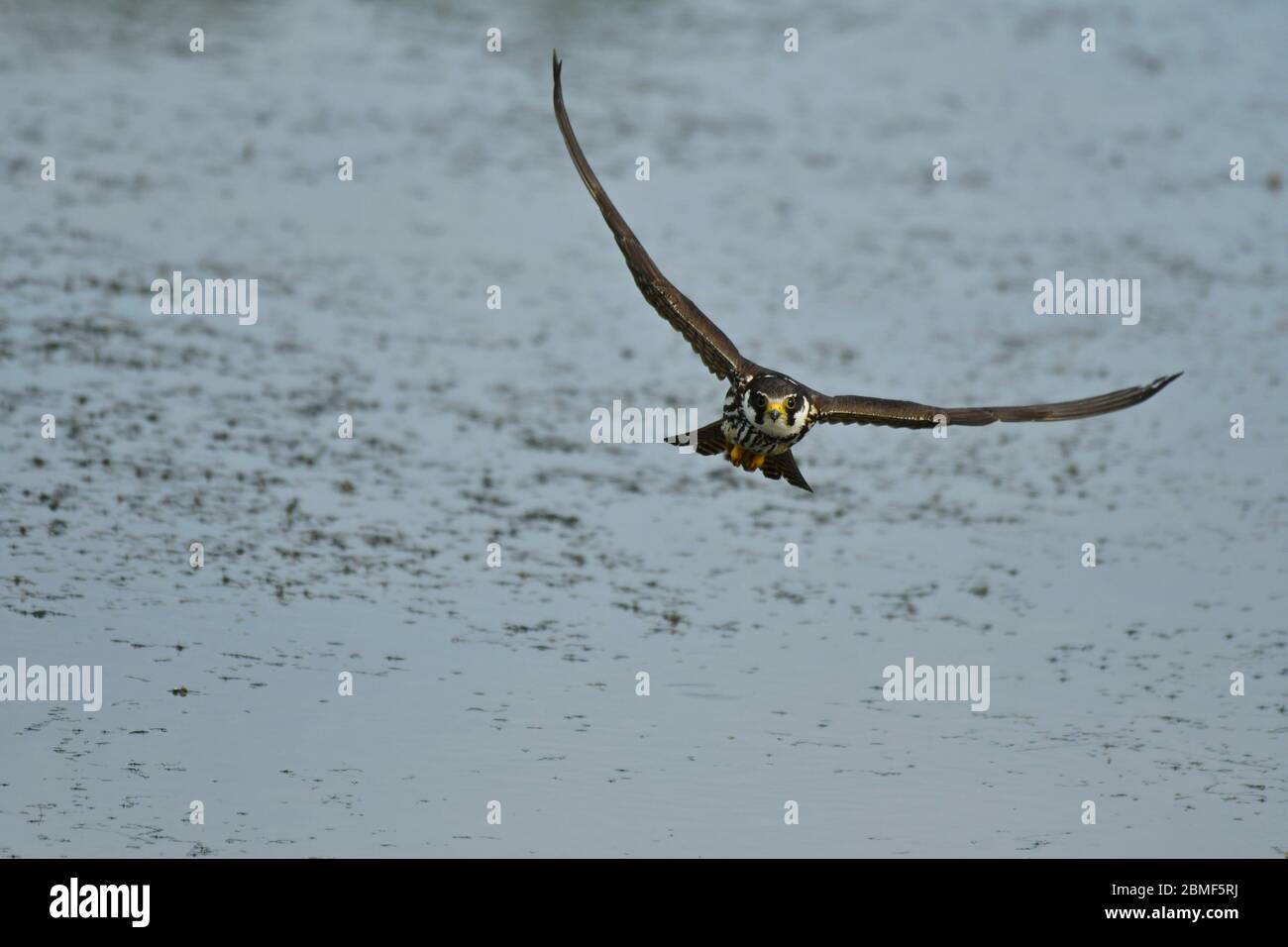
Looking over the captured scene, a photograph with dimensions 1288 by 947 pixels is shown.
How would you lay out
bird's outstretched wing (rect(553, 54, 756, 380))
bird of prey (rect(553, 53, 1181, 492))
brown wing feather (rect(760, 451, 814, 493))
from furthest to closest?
brown wing feather (rect(760, 451, 814, 493)) → bird's outstretched wing (rect(553, 54, 756, 380)) → bird of prey (rect(553, 53, 1181, 492))

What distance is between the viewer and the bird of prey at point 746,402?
1219 centimetres

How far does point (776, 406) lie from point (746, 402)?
20 centimetres

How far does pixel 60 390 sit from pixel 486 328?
4.09 metres

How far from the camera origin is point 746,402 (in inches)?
487

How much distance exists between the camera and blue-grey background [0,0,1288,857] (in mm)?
12211

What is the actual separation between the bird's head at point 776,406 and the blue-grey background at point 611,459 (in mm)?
1934

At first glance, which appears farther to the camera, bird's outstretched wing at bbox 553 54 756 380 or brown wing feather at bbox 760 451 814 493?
brown wing feather at bbox 760 451 814 493

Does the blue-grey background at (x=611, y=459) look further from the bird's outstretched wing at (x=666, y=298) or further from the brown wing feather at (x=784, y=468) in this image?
the bird's outstretched wing at (x=666, y=298)

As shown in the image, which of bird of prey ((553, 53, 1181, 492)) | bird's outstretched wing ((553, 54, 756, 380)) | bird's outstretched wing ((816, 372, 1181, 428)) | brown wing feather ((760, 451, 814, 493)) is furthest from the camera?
brown wing feather ((760, 451, 814, 493))

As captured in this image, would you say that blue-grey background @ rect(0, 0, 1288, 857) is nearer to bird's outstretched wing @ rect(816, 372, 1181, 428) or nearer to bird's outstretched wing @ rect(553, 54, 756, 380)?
bird's outstretched wing @ rect(816, 372, 1181, 428)

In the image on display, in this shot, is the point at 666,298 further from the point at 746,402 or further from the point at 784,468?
the point at 784,468

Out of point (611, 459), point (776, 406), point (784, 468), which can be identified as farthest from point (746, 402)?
point (611, 459)

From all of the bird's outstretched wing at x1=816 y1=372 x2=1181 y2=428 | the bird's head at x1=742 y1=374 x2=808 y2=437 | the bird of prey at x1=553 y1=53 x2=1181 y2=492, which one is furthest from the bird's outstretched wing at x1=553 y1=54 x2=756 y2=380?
the bird's outstretched wing at x1=816 y1=372 x2=1181 y2=428

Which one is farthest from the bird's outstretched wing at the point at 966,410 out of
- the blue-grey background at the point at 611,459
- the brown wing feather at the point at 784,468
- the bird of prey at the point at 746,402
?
the blue-grey background at the point at 611,459
